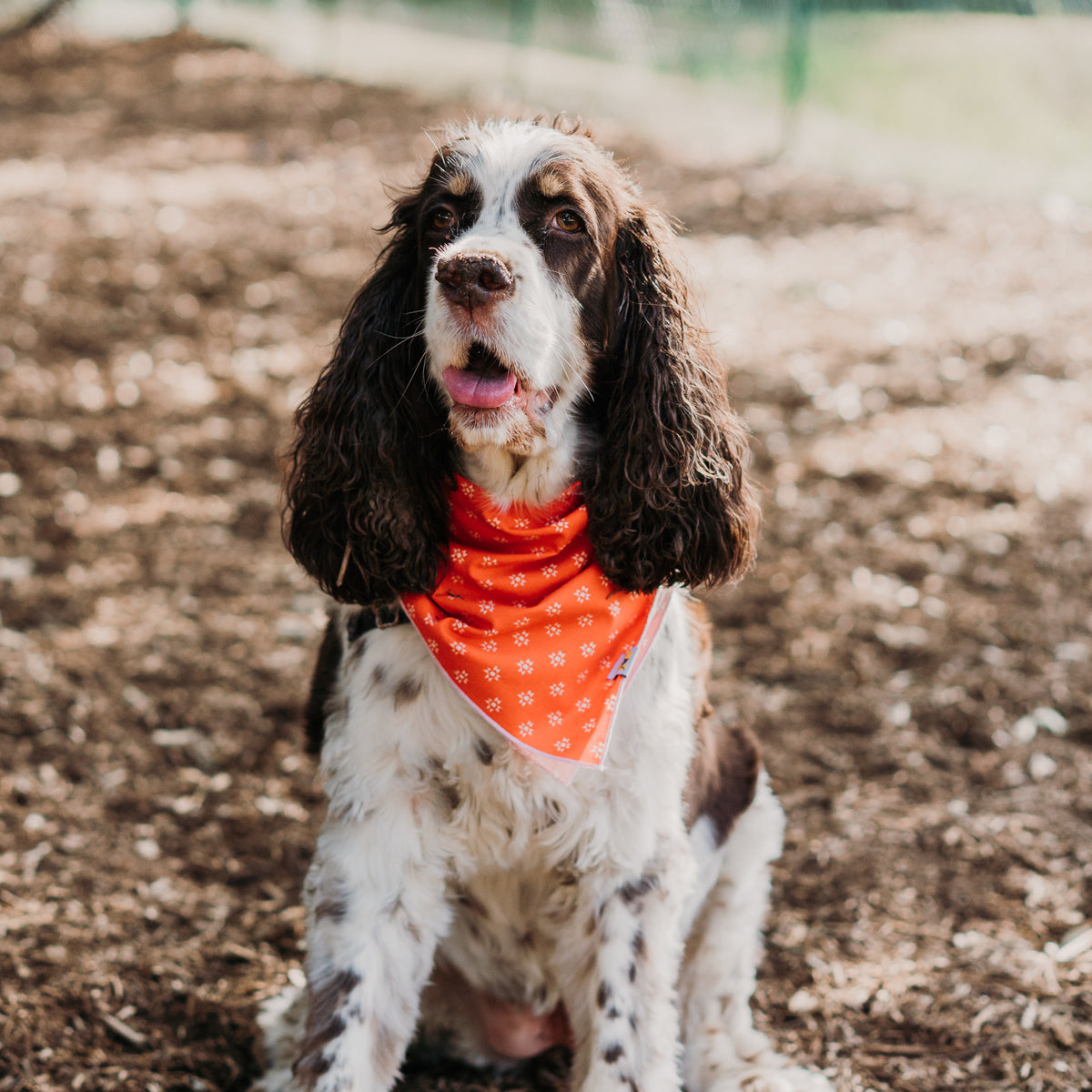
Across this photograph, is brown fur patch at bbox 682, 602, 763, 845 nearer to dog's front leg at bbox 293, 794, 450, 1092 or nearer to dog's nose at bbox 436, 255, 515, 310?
dog's front leg at bbox 293, 794, 450, 1092

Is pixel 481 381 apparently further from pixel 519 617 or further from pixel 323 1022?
pixel 323 1022

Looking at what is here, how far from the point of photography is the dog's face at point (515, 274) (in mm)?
2506

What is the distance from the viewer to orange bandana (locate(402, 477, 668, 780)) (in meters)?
2.72

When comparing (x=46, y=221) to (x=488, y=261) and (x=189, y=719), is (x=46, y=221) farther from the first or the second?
(x=488, y=261)

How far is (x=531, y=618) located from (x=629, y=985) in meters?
0.83

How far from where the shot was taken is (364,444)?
285 cm

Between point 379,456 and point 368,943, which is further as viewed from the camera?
point 379,456

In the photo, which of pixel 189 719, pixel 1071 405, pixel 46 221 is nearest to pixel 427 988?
pixel 189 719

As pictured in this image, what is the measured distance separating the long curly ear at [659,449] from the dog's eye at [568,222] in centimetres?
18

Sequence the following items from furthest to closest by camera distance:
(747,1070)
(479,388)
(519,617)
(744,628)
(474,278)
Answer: (744,628), (747,1070), (519,617), (479,388), (474,278)

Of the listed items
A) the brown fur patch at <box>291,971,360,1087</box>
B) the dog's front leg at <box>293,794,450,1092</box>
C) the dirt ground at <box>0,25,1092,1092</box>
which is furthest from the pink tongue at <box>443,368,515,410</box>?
the brown fur patch at <box>291,971,360,1087</box>

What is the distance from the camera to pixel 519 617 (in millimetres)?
2834

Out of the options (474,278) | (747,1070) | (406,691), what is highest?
(474,278)

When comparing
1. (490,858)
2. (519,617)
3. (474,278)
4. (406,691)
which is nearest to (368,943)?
(490,858)
